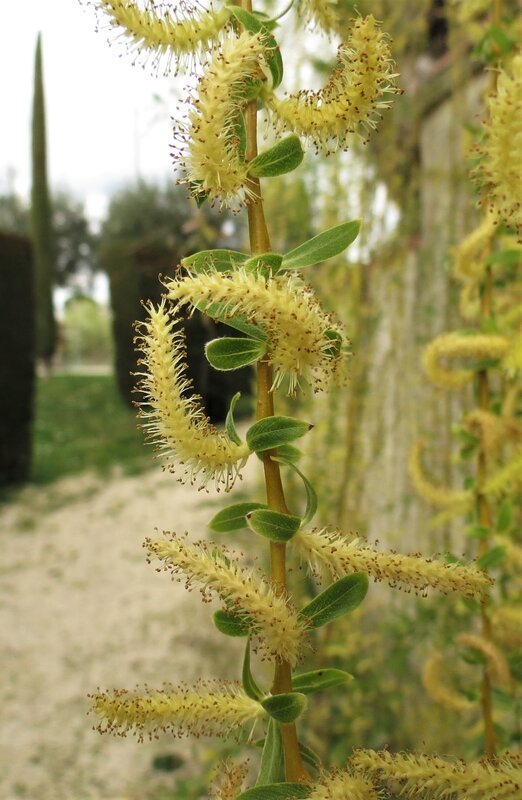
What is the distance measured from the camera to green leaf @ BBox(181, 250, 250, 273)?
11.8 inches

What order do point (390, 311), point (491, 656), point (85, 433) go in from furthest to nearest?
point (85, 433) → point (390, 311) → point (491, 656)

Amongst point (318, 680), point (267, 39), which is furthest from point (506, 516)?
point (267, 39)

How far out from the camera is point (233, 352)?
0.99 ft

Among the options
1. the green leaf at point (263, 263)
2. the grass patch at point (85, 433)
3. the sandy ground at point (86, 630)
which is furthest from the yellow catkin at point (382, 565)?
the grass patch at point (85, 433)

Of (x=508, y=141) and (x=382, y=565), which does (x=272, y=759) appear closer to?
(x=382, y=565)

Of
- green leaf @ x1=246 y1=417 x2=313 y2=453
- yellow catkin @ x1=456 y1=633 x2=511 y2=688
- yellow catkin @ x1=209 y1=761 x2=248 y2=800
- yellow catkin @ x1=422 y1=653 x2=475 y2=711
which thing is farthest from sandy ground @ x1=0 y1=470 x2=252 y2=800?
green leaf @ x1=246 y1=417 x2=313 y2=453

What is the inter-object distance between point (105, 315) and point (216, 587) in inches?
107

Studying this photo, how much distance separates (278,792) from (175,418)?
6.1 inches

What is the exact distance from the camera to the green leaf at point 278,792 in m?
0.29

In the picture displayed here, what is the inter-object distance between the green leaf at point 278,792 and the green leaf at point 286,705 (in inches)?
1.0

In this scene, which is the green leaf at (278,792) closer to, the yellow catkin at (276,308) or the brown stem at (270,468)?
the brown stem at (270,468)

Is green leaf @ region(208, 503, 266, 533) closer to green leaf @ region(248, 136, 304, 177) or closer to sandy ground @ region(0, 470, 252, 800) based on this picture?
green leaf @ region(248, 136, 304, 177)

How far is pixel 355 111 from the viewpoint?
11.4 inches

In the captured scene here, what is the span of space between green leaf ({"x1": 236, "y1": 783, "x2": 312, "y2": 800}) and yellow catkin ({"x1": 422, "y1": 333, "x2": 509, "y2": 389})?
0.31m
